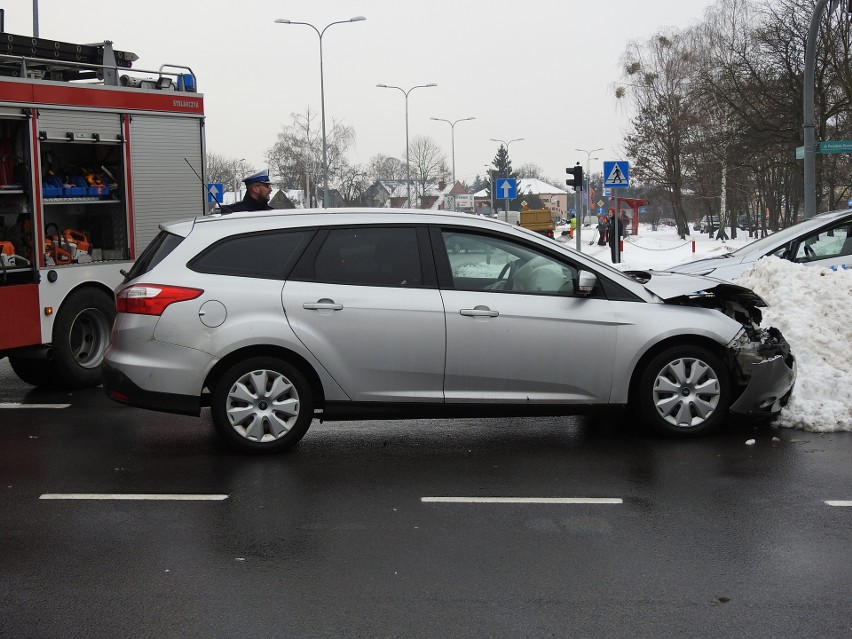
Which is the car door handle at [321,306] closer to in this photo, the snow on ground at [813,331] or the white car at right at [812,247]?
the snow on ground at [813,331]

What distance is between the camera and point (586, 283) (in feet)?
23.9

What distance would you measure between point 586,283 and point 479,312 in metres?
0.76

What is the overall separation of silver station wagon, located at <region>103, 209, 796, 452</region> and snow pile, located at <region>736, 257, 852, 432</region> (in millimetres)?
577

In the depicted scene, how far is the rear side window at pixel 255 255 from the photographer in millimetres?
7262

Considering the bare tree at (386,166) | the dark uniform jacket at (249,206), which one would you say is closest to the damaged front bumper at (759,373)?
the dark uniform jacket at (249,206)

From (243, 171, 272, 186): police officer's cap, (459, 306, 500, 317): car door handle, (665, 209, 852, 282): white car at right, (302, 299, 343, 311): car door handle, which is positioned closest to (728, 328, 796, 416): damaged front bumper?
(459, 306, 500, 317): car door handle

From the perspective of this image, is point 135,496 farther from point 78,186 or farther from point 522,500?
point 78,186

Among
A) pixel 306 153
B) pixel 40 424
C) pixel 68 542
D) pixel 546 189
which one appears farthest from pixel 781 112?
pixel 546 189

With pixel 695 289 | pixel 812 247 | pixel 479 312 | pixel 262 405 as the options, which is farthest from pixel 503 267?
pixel 812 247

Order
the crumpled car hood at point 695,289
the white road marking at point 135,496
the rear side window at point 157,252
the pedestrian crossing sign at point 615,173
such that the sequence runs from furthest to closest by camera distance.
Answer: the pedestrian crossing sign at point 615,173, the crumpled car hood at point 695,289, the rear side window at point 157,252, the white road marking at point 135,496

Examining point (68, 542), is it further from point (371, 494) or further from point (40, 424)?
point (40, 424)

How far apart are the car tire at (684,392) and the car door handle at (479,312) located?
1175mm

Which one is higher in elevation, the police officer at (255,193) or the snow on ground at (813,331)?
the police officer at (255,193)

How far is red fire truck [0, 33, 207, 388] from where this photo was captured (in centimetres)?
944
